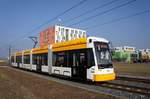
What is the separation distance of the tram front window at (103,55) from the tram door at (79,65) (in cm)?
113

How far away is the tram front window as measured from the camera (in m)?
15.8

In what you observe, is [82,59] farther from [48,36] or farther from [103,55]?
[48,36]

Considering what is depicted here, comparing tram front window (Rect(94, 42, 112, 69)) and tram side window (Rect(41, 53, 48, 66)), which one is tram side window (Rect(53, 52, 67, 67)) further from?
tram front window (Rect(94, 42, 112, 69))

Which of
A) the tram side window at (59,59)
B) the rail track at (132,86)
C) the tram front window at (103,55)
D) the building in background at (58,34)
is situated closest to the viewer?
the rail track at (132,86)

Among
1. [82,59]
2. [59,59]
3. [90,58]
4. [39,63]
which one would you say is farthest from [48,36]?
[90,58]

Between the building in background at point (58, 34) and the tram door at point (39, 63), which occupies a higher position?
the building in background at point (58, 34)

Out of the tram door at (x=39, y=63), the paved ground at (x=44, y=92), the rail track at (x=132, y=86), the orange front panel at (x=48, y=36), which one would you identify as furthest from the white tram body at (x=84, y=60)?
the orange front panel at (x=48, y=36)

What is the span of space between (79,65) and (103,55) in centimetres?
203

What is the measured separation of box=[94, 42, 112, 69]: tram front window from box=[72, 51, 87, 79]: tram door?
1128mm

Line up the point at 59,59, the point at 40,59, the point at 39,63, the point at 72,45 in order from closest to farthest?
the point at 72,45, the point at 59,59, the point at 40,59, the point at 39,63

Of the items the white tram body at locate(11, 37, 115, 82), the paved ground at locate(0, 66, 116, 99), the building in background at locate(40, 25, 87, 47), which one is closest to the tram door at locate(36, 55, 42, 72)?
the white tram body at locate(11, 37, 115, 82)

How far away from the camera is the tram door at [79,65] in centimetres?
1653

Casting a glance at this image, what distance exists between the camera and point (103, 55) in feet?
53.4

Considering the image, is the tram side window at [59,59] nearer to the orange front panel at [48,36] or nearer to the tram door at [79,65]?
the tram door at [79,65]
